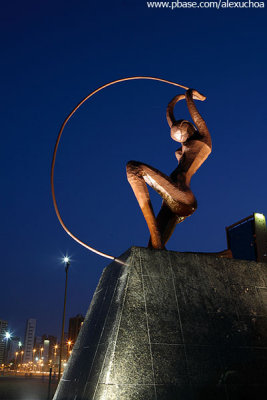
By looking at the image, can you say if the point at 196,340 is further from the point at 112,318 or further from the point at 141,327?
the point at 112,318

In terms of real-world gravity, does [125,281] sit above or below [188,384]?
above

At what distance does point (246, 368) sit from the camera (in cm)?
652

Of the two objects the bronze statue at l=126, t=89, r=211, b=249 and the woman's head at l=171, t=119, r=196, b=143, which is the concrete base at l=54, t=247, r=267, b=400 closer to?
the bronze statue at l=126, t=89, r=211, b=249

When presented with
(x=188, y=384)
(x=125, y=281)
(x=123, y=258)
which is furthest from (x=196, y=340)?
(x=123, y=258)

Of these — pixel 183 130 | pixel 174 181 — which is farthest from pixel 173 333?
pixel 183 130

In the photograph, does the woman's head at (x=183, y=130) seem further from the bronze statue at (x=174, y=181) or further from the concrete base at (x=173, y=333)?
the concrete base at (x=173, y=333)

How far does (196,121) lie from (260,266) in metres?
4.32

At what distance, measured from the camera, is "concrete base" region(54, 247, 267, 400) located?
5.94 meters

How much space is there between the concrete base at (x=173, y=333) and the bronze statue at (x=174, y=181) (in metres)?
1.22

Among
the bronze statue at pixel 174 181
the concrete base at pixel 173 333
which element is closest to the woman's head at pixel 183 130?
Result: the bronze statue at pixel 174 181

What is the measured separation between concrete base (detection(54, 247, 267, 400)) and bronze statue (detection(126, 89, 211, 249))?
122cm

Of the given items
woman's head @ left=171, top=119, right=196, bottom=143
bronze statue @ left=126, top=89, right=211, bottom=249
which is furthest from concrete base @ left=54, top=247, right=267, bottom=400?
woman's head @ left=171, top=119, right=196, bottom=143

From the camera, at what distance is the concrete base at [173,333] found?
234 inches

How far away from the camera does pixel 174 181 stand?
9.10m
